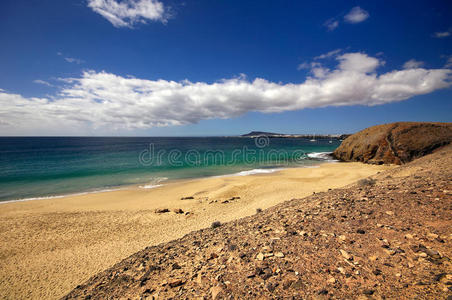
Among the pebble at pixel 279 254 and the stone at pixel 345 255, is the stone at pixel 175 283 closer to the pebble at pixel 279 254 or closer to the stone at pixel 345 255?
the pebble at pixel 279 254

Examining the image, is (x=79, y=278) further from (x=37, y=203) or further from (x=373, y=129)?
(x=373, y=129)

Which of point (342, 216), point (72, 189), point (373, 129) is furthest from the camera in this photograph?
point (373, 129)

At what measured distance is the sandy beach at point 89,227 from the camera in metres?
6.51

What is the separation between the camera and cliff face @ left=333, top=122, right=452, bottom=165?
22.2 meters

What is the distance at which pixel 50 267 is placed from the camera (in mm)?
6887

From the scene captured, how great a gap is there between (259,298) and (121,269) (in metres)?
3.89

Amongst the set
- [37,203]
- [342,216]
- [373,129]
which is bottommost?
[37,203]

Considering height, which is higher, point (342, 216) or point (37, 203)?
point (342, 216)

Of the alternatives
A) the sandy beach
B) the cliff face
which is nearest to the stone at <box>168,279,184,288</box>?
the sandy beach

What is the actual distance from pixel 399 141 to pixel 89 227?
115 feet

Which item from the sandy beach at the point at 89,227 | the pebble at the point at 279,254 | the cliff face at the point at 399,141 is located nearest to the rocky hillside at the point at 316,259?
the pebble at the point at 279,254

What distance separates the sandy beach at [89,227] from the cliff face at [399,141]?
1853 cm

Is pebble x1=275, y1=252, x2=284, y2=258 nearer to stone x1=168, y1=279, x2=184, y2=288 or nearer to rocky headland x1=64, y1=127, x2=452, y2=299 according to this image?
rocky headland x1=64, y1=127, x2=452, y2=299

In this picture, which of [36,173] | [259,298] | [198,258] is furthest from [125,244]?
[36,173]
